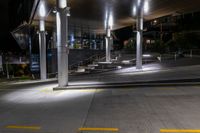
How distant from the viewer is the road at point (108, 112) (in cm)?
484

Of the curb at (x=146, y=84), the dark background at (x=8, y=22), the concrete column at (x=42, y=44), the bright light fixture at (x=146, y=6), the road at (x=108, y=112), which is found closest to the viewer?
the road at (x=108, y=112)

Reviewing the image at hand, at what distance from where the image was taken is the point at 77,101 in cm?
741

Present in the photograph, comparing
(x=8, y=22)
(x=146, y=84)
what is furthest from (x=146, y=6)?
(x=8, y=22)

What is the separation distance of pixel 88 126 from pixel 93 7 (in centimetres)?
1235

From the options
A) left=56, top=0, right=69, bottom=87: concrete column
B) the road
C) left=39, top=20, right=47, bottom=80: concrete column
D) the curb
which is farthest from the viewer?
left=39, top=20, right=47, bottom=80: concrete column

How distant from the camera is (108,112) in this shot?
5.87m

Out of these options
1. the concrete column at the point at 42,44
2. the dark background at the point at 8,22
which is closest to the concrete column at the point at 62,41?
the concrete column at the point at 42,44

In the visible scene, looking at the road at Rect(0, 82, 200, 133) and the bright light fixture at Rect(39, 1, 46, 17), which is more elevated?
the bright light fixture at Rect(39, 1, 46, 17)

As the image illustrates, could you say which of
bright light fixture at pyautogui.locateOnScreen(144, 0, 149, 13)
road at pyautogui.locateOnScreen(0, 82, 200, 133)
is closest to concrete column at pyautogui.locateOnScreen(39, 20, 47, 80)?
bright light fixture at pyautogui.locateOnScreen(144, 0, 149, 13)

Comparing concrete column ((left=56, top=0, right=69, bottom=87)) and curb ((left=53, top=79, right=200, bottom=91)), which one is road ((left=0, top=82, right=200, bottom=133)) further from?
concrete column ((left=56, top=0, right=69, bottom=87))

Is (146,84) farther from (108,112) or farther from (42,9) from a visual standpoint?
(42,9)

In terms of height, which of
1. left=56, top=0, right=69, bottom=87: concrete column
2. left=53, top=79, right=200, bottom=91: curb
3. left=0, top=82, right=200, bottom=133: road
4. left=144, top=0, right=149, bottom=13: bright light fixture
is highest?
left=144, top=0, right=149, bottom=13: bright light fixture

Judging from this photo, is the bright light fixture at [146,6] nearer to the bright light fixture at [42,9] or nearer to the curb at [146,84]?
the curb at [146,84]

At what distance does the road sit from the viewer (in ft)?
15.9
